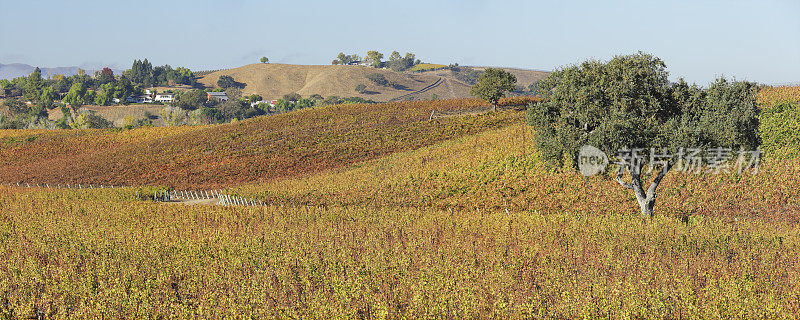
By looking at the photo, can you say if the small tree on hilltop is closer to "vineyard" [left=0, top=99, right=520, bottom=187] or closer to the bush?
the bush

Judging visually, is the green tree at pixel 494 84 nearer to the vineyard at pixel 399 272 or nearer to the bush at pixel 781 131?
the bush at pixel 781 131

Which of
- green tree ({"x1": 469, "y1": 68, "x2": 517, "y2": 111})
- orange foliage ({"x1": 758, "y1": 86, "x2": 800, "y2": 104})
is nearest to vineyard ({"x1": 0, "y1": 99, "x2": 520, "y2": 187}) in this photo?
green tree ({"x1": 469, "y1": 68, "x2": 517, "y2": 111})

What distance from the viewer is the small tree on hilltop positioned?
778 inches

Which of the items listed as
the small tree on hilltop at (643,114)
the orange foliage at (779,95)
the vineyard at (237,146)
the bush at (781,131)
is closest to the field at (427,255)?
the bush at (781,131)

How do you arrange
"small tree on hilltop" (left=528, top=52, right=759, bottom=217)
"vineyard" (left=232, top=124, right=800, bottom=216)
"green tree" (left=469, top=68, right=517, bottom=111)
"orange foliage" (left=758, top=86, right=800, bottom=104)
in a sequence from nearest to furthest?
"small tree on hilltop" (left=528, top=52, right=759, bottom=217) < "vineyard" (left=232, top=124, right=800, bottom=216) < "orange foliage" (left=758, top=86, right=800, bottom=104) < "green tree" (left=469, top=68, right=517, bottom=111)

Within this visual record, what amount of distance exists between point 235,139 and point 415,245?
57.2m

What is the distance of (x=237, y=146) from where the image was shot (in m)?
62.6

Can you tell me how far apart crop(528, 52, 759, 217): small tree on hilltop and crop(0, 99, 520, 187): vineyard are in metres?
32.2

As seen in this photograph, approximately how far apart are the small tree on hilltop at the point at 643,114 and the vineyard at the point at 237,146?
3224 cm

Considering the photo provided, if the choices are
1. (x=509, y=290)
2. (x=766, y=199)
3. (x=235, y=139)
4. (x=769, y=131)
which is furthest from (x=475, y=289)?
(x=235, y=139)

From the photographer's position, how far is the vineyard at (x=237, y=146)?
52000 mm

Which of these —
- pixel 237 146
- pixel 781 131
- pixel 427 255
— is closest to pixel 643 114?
pixel 427 255

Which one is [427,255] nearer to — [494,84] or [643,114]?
[643,114]

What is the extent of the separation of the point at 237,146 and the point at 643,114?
51.2 metres
